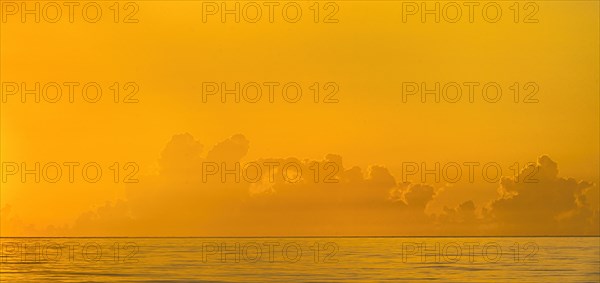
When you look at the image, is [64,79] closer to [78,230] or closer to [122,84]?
[122,84]

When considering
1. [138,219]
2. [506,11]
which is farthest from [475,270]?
[138,219]

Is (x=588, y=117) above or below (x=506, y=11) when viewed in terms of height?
below

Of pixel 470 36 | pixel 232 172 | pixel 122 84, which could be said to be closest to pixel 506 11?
pixel 470 36

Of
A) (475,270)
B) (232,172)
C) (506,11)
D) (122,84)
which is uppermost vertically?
(506,11)

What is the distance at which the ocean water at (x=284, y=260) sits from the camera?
8.20 metres

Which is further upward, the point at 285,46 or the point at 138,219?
the point at 285,46

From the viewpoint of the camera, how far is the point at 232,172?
316 inches

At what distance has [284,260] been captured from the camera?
827cm

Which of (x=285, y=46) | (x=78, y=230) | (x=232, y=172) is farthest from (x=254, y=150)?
(x=78, y=230)

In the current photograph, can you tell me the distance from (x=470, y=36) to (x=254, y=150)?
1.69 m

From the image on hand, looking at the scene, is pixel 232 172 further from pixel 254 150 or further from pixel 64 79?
pixel 64 79

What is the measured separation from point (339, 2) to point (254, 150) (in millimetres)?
1173

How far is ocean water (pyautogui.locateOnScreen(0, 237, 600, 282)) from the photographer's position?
323 inches

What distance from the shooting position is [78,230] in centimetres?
805
